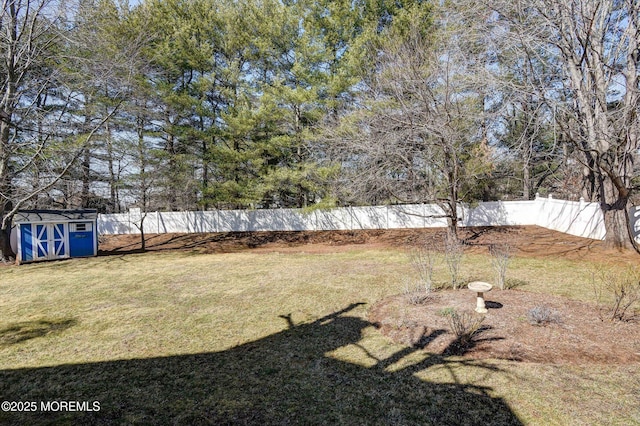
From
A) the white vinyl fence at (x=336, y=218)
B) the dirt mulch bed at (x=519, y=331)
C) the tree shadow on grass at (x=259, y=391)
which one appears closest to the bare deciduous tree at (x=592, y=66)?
the dirt mulch bed at (x=519, y=331)

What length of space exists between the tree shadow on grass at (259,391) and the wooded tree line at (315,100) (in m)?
6.06

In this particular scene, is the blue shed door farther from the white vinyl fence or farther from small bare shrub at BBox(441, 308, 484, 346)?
small bare shrub at BBox(441, 308, 484, 346)

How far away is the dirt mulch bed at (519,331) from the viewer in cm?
322

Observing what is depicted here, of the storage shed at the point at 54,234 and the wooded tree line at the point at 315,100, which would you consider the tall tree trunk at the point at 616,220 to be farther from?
the storage shed at the point at 54,234

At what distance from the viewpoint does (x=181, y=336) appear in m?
4.05

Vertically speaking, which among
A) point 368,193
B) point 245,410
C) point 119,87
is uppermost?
point 119,87

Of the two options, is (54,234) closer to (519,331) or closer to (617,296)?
(519,331)

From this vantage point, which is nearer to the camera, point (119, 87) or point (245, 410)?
point (245, 410)

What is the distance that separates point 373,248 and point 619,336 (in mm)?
7982

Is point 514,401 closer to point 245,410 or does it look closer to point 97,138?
point 245,410

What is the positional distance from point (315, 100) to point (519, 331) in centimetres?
1206

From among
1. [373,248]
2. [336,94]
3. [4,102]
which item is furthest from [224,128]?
[373,248]

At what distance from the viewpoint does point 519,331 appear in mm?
3725

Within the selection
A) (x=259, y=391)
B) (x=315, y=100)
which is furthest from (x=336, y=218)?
(x=259, y=391)
